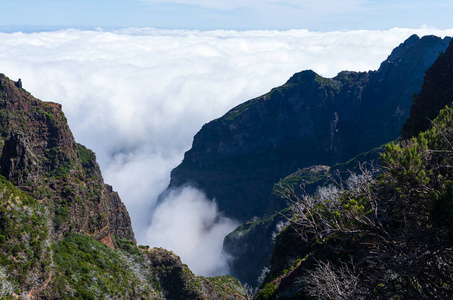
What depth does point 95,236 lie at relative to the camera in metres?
71.0

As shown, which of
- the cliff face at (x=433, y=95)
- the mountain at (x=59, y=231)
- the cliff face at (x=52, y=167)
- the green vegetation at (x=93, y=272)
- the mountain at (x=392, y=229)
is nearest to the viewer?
the mountain at (x=392, y=229)

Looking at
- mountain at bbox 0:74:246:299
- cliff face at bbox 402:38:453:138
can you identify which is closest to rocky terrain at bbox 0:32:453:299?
mountain at bbox 0:74:246:299

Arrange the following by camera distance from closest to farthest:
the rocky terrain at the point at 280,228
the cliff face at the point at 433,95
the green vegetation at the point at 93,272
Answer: the rocky terrain at the point at 280,228
the green vegetation at the point at 93,272
the cliff face at the point at 433,95

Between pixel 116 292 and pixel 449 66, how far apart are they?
88803 mm

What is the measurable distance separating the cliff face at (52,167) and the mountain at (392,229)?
44.2 m

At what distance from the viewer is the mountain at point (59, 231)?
1695 inches

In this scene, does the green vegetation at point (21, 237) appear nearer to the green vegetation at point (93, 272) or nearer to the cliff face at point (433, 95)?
the green vegetation at point (93, 272)

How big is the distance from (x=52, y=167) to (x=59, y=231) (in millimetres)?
28434

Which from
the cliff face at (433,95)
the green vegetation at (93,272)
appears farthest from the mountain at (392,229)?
the cliff face at (433,95)

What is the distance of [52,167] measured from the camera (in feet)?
261

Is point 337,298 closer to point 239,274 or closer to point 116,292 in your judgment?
point 116,292

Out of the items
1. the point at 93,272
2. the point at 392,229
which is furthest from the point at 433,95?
the point at 93,272

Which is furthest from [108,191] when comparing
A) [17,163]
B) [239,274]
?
[239,274]


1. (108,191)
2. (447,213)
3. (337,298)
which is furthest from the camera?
(108,191)
